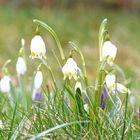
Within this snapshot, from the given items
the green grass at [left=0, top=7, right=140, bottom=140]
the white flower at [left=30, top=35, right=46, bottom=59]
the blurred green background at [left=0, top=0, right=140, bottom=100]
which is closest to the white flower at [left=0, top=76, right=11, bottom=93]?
the green grass at [left=0, top=7, right=140, bottom=140]

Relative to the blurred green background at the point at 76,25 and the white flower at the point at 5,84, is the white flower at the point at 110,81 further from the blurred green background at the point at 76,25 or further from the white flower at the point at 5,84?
the blurred green background at the point at 76,25

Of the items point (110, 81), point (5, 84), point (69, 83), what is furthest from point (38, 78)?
point (5, 84)

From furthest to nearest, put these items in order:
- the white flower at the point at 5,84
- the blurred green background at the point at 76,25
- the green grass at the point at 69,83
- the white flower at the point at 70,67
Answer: the blurred green background at the point at 76,25 < the white flower at the point at 5,84 < the white flower at the point at 70,67 < the green grass at the point at 69,83

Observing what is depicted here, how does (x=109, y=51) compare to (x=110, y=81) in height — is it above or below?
above

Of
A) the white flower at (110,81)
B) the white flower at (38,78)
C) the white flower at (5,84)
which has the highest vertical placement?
the white flower at (5,84)

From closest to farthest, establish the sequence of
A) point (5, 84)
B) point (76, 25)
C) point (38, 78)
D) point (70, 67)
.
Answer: point (70, 67)
point (38, 78)
point (5, 84)
point (76, 25)

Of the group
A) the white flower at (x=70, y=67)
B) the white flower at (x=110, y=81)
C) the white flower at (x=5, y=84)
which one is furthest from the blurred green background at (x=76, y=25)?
the white flower at (x=70, y=67)

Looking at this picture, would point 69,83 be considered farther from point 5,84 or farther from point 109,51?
point 5,84

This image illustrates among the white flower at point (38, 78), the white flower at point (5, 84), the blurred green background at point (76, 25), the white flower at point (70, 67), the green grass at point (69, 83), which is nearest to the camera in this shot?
the green grass at point (69, 83)
